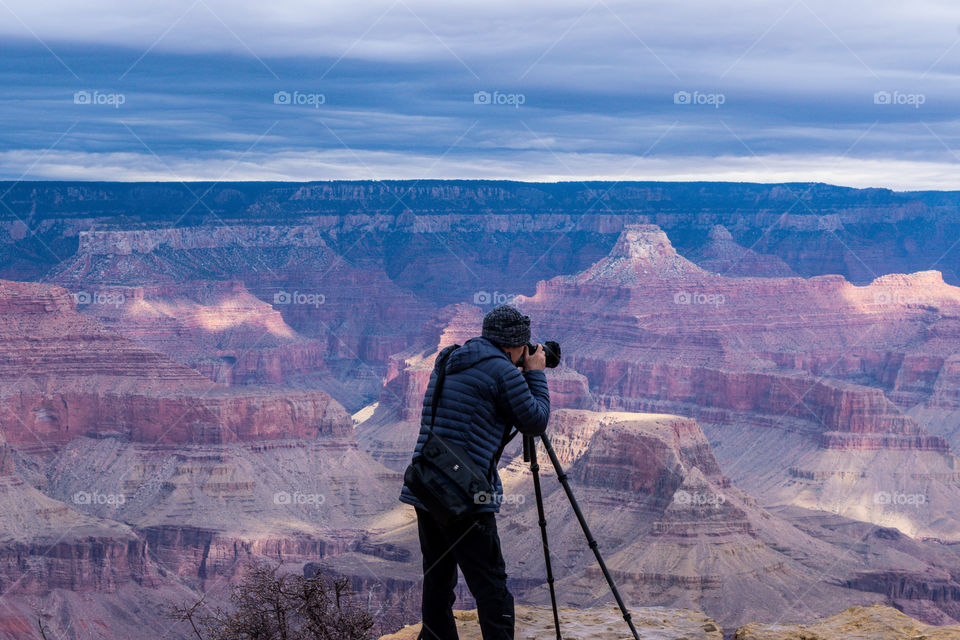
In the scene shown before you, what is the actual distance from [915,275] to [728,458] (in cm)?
6851

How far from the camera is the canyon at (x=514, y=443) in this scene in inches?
2749

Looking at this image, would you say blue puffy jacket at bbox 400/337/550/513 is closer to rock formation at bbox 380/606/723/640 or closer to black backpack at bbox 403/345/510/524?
black backpack at bbox 403/345/510/524

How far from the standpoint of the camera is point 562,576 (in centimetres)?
6694

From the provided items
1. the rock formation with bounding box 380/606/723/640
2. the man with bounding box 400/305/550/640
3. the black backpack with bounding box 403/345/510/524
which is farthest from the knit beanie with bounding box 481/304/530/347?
the rock formation with bounding box 380/606/723/640

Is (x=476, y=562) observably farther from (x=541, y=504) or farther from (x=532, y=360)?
(x=532, y=360)

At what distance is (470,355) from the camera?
14.3 m

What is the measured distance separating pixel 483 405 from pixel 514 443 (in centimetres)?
8851

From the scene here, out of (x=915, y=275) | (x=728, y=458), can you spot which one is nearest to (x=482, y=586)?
(x=728, y=458)

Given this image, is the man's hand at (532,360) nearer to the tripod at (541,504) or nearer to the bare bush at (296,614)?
the tripod at (541,504)

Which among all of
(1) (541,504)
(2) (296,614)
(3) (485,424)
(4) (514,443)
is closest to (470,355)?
(3) (485,424)

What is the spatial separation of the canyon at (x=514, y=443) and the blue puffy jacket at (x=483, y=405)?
17.1ft

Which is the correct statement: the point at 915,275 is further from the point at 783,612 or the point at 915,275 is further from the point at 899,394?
the point at 783,612

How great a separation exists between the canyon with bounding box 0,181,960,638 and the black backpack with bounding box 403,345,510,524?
5.23 meters

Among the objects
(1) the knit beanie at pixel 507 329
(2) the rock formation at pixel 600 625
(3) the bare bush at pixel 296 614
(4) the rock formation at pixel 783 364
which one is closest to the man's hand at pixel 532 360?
(1) the knit beanie at pixel 507 329
